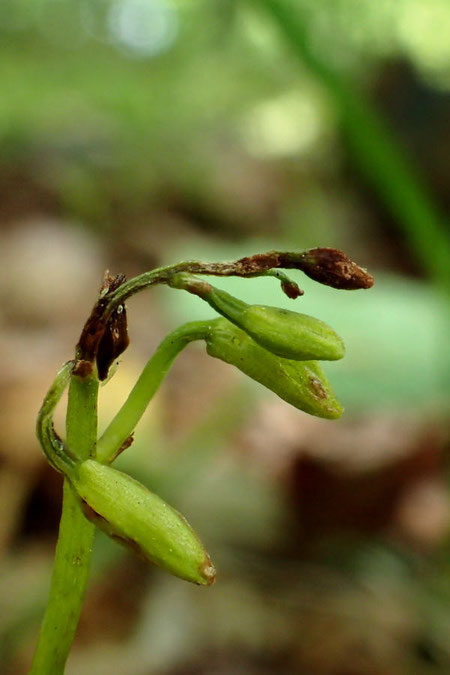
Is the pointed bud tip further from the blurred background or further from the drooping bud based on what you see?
the blurred background

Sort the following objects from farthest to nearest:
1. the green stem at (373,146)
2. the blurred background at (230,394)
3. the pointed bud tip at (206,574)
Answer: the blurred background at (230,394) < the green stem at (373,146) < the pointed bud tip at (206,574)

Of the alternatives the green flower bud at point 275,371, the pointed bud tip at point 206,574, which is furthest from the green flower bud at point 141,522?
the green flower bud at point 275,371

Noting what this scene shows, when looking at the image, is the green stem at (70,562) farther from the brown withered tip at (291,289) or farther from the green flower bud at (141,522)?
the brown withered tip at (291,289)

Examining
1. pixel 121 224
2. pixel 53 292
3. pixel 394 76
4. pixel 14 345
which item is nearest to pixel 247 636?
pixel 14 345

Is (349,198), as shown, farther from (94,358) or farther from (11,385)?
(94,358)

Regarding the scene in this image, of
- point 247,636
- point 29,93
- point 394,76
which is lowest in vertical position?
point 247,636

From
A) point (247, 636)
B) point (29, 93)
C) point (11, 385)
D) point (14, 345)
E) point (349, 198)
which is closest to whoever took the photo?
point (247, 636)
